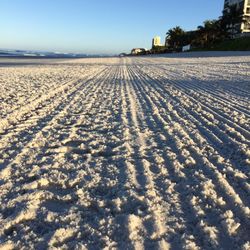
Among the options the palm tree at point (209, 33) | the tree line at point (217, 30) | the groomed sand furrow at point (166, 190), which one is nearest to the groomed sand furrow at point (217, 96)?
the groomed sand furrow at point (166, 190)

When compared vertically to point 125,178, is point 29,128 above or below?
below

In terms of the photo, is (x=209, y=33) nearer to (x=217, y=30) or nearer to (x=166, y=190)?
(x=217, y=30)

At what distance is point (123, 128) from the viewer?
6.53m

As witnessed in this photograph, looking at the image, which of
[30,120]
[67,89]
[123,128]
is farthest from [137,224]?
[67,89]

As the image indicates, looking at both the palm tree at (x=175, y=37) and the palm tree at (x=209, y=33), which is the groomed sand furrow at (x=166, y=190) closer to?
the palm tree at (x=209, y=33)

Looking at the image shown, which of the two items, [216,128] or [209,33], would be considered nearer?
[216,128]

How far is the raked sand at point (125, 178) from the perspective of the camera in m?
3.07

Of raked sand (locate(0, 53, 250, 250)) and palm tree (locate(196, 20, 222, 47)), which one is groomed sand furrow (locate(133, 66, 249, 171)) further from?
palm tree (locate(196, 20, 222, 47))

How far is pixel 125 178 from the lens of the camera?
4.22 meters

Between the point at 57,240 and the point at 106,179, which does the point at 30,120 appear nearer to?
the point at 106,179

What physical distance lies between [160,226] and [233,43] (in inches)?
2284

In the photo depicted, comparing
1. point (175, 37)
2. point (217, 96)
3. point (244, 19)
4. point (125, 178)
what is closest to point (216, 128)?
point (125, 178)

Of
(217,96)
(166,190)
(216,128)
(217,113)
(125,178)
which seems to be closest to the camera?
(166,190)

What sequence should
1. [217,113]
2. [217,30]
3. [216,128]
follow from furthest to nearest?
[217,30] → [217,113] → [216,128]
